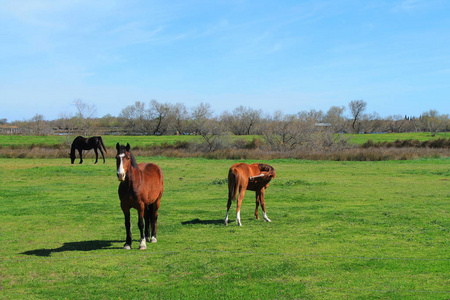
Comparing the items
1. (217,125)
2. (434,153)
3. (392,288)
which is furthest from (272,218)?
(217,125)

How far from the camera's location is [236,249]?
9789 mm

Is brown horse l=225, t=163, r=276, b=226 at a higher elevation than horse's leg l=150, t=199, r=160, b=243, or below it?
higher

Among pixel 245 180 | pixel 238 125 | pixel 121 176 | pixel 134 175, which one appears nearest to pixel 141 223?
pixel 134 175

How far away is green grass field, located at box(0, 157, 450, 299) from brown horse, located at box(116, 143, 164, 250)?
2.04 ft

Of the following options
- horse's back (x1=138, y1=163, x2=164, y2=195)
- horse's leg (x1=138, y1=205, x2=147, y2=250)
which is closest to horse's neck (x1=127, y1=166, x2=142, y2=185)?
horse's back (x1=138, y1=163, x2=164, y2=195)

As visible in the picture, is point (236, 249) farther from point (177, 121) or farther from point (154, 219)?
point (177, 121)

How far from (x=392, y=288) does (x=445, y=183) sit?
1868 cm

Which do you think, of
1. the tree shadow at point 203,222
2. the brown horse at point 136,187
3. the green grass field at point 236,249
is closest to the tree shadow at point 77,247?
the green grass field at point 236,249

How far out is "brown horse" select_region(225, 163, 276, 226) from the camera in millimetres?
12570

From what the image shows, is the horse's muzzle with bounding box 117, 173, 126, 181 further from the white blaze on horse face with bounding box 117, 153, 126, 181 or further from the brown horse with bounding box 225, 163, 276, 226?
the brown horse with bounding box 225, 163, 276, 226

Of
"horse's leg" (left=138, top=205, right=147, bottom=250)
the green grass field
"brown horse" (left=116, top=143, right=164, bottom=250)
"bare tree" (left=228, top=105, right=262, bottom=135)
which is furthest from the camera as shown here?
"bare tree" (left=228, top=105, right=262, bottom=135)

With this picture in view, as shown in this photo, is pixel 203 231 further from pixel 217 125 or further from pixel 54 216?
pixel 217 125

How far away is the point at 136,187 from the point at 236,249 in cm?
259

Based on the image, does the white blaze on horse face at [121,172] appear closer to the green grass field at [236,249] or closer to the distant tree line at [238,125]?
the green grass field at [236,249]
